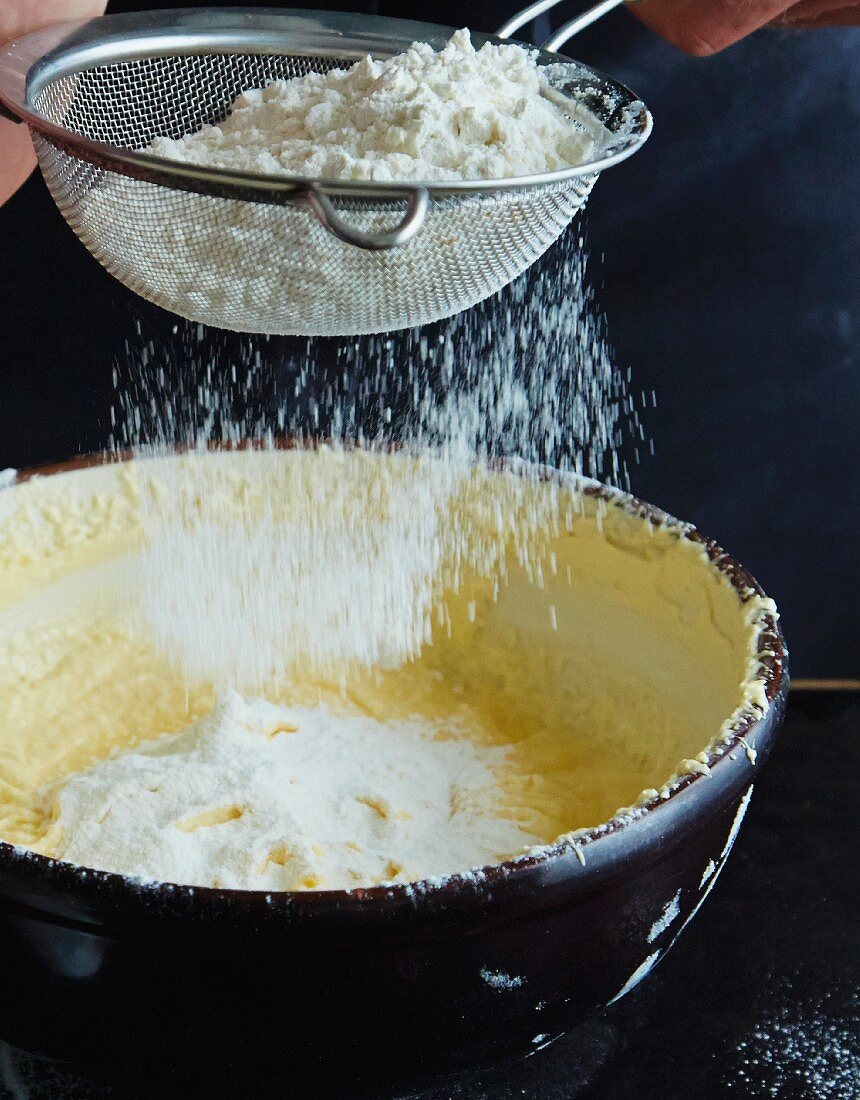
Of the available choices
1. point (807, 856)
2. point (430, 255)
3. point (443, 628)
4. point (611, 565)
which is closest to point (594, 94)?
point (430, 255)

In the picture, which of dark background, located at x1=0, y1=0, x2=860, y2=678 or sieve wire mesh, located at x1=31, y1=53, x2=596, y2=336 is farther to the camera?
dark background, located at x1=0, y1=0, x2=860, y2=678

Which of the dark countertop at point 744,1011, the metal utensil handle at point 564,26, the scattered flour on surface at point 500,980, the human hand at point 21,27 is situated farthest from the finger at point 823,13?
the scattered flour on surface at point 500,980

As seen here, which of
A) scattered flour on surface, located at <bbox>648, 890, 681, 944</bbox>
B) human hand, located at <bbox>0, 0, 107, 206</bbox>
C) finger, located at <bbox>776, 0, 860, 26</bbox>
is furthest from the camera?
finger, located at <bbox>776, 0, 860, 26</bbox>

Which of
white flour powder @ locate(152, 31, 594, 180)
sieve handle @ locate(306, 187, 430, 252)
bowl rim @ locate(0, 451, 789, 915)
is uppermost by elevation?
white flour powder @ locate(152, 31, 594, 180)

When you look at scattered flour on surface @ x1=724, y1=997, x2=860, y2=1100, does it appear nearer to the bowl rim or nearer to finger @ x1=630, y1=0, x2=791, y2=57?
the bowl rim

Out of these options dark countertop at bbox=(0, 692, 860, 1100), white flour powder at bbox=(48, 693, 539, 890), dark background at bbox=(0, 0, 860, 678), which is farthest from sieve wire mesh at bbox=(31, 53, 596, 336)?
dark countertop at bbox=(0, 692, 860, 1100)

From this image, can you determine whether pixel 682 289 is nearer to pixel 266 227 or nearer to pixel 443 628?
pixel 443 628

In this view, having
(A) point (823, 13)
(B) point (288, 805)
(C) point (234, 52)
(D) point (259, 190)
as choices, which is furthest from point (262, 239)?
(A) point (823, 13)

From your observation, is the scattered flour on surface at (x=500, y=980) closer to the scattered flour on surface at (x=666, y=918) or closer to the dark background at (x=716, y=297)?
the scattered flour on surface at (x=666, y=918)
